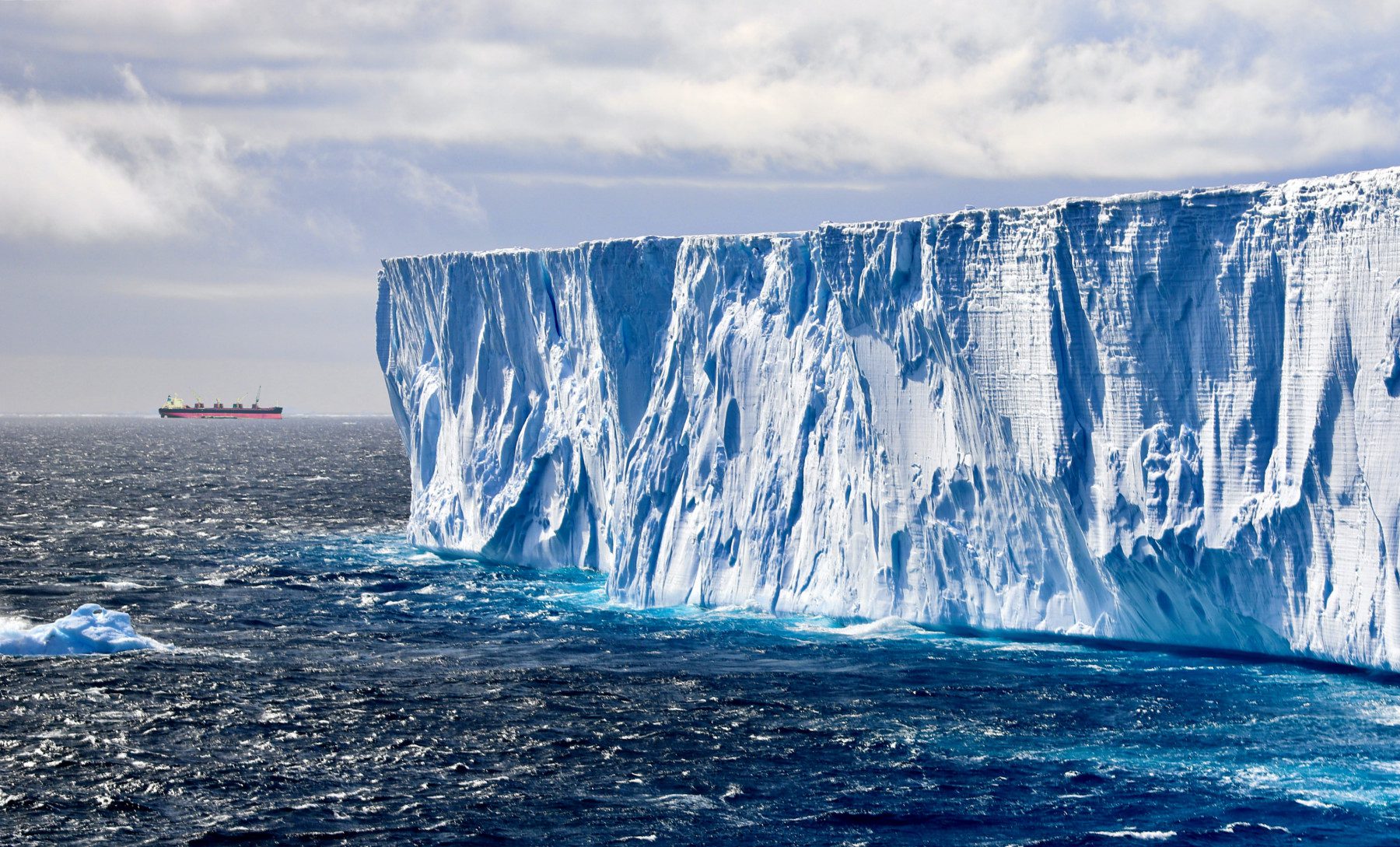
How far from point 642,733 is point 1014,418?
863 cm

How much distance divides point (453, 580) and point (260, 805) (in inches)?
648

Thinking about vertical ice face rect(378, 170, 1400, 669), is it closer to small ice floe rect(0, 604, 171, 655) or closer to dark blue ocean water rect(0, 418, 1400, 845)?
dark blue ocean water rect(0, 418, 1400, 845)

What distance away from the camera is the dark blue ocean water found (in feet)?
52.2

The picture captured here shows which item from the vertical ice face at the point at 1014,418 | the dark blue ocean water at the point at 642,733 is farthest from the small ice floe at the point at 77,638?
the vertical ice face at the point at 1014,418

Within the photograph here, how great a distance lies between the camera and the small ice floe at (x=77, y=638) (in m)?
24.6

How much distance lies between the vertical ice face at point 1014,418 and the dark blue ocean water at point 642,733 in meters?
1.02

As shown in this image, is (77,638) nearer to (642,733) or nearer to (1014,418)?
(642,733)

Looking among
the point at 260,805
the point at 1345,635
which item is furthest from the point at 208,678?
the point at 1345,635

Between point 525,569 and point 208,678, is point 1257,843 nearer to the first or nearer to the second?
point 208,678

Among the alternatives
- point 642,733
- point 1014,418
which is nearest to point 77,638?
point 642,733

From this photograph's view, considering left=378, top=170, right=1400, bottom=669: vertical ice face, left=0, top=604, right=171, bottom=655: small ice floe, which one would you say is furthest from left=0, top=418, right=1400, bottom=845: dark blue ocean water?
left=378, top=170, right=1400, bottom=669: vertical ice face

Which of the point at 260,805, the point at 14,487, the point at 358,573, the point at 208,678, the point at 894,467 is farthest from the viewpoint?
the point at 14,487

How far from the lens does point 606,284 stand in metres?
31.4

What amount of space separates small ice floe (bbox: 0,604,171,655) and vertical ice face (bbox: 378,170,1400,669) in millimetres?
9451
